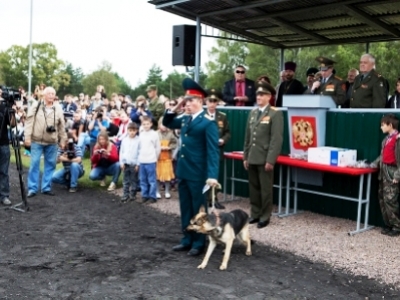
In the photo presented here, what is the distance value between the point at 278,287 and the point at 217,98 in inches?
163

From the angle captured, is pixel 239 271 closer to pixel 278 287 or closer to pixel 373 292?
pixel 278 287

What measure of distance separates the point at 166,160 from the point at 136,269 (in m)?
4.44

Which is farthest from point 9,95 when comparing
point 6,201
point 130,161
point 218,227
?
point 218,227

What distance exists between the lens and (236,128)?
9.77 metres

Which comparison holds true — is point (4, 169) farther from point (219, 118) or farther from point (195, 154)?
point (195, 154)

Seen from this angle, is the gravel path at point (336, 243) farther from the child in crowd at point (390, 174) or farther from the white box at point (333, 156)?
the white box at point (333, 156)

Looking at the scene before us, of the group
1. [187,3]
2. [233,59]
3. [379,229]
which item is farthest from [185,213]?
[233,59]

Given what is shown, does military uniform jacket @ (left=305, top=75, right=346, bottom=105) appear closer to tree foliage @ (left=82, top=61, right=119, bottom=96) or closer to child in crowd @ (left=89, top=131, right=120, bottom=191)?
child in crowd @ (left=89, top=131, right=120, bottom=191)

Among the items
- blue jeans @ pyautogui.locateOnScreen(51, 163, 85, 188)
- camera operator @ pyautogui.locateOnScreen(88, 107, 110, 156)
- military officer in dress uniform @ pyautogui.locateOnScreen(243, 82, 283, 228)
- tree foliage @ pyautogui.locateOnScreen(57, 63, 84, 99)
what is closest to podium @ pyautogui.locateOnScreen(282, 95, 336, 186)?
military officer in dress uniform @ pyautogui.locateOnScreen(243, 82, 283, 228)

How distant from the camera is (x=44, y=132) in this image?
9.47 metres

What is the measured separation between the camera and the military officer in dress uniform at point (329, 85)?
859 centimetres

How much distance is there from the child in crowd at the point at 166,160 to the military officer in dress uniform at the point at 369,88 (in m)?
3.37

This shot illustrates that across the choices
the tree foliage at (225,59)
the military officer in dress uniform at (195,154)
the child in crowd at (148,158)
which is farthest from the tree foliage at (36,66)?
the military officer in dress uniform at (195,154)

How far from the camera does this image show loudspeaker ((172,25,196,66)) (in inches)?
420
